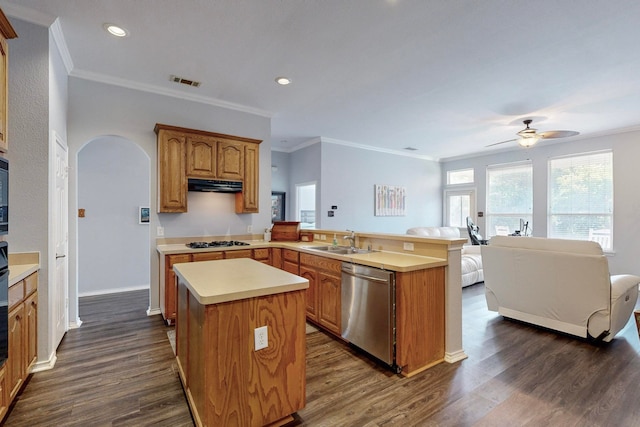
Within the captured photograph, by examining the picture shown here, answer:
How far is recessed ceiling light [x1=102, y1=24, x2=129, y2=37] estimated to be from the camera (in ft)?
8.47

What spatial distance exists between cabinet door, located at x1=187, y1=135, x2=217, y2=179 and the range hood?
7 cm

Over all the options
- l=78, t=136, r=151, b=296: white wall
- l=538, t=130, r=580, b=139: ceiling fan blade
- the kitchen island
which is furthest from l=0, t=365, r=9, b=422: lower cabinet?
l=538, t=130, r=580, b=139: ceiling fan blade

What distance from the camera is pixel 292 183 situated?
7113 mm

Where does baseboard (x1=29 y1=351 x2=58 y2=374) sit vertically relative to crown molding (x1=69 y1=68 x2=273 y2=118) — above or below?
below

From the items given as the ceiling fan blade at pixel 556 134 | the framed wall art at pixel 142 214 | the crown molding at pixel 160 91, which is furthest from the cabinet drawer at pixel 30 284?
the ceiling fan blade at pixel 556 134

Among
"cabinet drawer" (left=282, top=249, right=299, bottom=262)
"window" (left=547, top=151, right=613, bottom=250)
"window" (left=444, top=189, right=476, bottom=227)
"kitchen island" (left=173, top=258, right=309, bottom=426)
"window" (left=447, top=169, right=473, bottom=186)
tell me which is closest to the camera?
"kitchen island" (left=173, top=258, right=309, bottom=426)

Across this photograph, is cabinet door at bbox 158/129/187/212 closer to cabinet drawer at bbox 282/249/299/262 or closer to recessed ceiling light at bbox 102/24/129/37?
recessed ceiling light at bbox 102/24/129/37

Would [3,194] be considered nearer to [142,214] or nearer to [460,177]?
[142,214]

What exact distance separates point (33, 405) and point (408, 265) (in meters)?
2.76

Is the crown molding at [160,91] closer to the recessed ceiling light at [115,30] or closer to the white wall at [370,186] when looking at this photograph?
the recessed ceiling light at [115,30]

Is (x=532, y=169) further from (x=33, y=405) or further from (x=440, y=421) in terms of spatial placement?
(x=33, y=405)

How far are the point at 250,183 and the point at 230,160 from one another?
1.37 feet

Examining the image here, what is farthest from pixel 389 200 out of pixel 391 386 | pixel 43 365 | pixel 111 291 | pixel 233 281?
pixel 43 365

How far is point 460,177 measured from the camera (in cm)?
802
